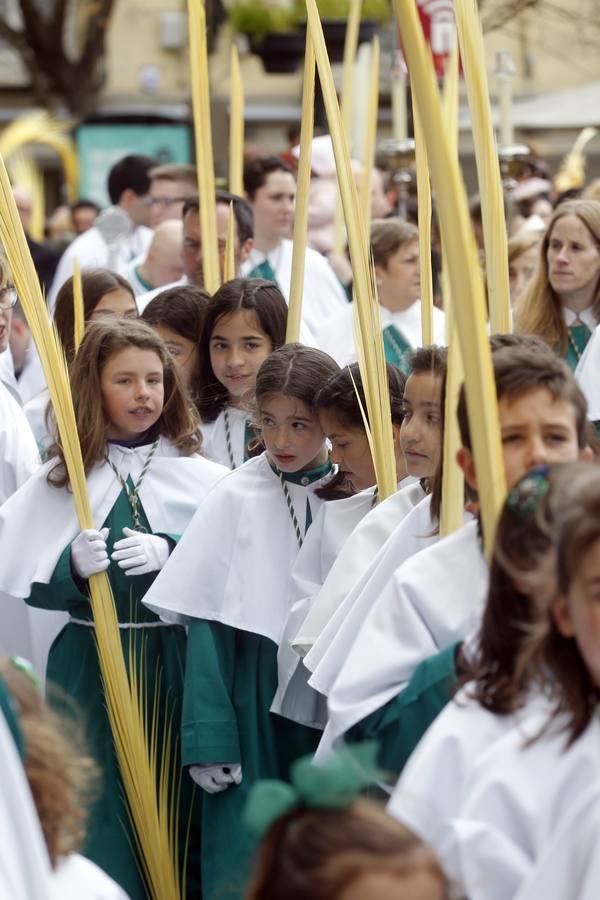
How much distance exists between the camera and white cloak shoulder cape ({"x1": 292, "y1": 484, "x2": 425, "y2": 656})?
11.2ft

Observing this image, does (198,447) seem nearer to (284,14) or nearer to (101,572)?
(101,572)

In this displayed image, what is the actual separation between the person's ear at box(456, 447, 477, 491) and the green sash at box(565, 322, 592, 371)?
283cm

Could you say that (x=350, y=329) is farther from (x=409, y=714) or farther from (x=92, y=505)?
(x=409, y=714)

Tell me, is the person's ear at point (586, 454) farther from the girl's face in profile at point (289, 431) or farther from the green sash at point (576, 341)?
the green sash at point (576, 341)

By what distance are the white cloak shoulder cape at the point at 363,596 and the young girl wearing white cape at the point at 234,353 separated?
151cm

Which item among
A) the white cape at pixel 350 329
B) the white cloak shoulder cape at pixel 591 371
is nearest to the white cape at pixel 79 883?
the white cloak shoulder cape at pixel 591 371

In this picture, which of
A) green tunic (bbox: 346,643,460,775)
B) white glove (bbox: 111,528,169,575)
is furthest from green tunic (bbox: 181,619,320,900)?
green tunic (bbox: 346,643,460,775)

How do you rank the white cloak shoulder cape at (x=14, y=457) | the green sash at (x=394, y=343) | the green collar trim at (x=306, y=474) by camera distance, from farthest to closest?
the green sash at (x=394, y=343), the white cloak shoulder cape at (x=14, y=457), the green collar trim at (x=306, y=474)

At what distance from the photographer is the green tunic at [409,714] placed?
105 inches

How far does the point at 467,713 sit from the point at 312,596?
→ 5.02 ft

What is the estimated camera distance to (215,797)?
407 cm

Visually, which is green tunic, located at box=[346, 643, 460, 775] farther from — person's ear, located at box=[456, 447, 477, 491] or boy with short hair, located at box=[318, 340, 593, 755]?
person's ear, located at box=[456, 447, 477, 491]

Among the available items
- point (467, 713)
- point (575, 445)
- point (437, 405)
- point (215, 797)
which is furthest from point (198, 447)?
point (467, 713)

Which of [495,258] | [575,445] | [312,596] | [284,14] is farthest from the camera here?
[284,14]
